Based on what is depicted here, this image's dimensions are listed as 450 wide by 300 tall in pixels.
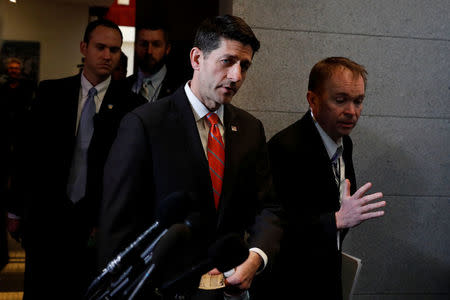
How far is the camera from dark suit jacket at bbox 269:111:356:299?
7.75ft

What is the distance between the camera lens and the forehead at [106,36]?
2.85 m

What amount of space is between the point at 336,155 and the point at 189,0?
2.91 meters

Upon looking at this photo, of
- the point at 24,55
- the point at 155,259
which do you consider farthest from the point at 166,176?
the point at 24,55

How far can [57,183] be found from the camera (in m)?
2.72

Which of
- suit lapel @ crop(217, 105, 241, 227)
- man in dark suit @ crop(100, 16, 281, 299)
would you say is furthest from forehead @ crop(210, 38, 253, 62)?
suit lapel @ crop(217, 105, 241, 227)

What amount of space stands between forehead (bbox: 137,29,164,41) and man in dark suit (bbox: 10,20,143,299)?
0.86 ft

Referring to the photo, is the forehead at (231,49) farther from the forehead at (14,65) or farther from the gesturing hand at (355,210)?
the forehead at (14,65)

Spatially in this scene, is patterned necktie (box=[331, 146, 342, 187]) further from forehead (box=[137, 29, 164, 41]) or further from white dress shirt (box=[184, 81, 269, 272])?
forehead (box=[137, 29, 164, 41])

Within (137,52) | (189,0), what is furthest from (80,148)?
(189,0)

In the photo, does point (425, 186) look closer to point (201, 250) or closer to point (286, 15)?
point (286, 15)

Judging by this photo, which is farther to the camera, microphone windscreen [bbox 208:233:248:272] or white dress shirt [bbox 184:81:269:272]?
white dress shirt [bbox 184:81:269:272]

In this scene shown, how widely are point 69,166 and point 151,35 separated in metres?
0.95

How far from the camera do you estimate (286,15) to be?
3232 millimetres

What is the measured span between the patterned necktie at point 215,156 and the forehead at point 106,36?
1174mm
